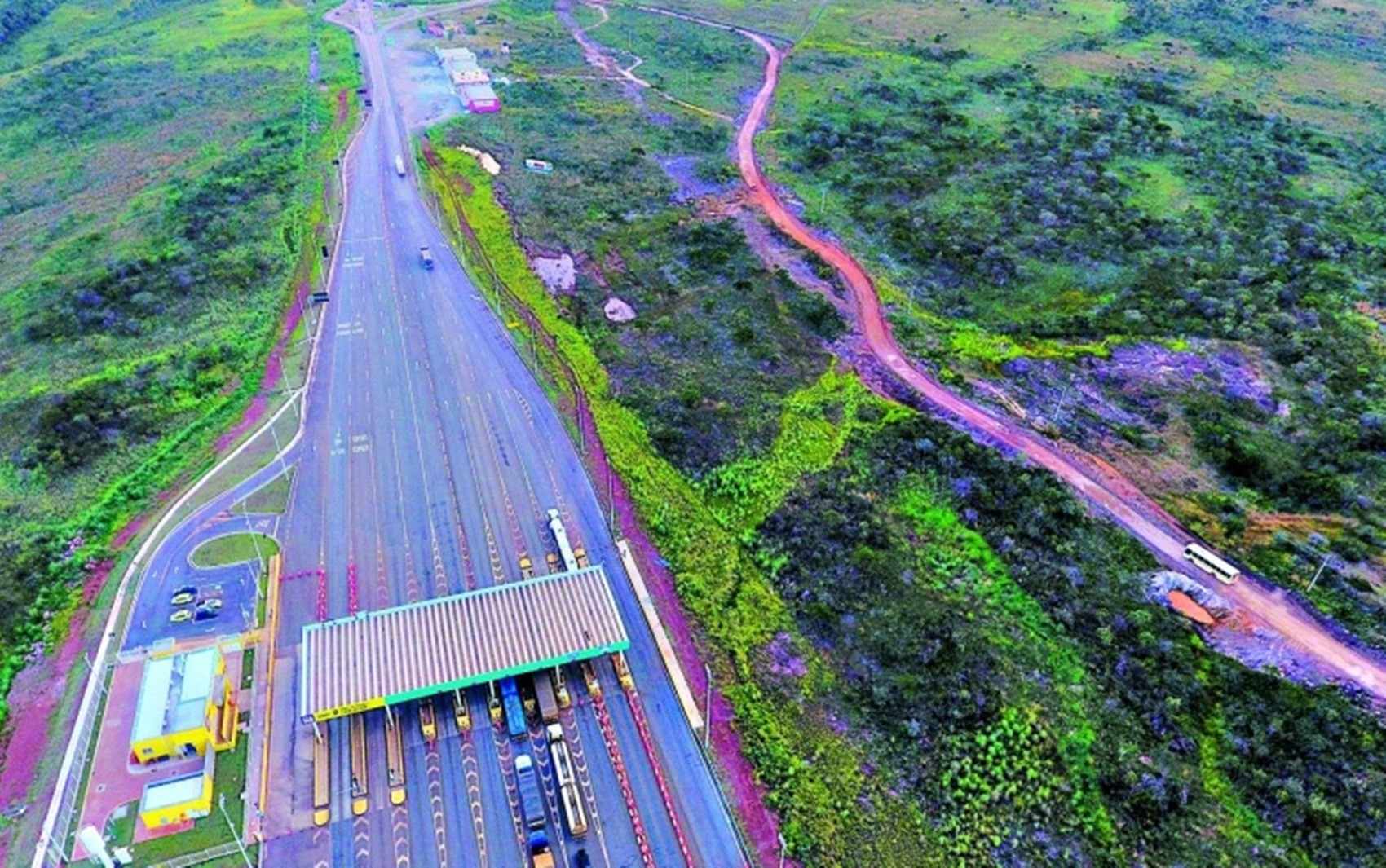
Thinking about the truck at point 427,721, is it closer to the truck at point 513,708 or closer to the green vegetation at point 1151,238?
the truck at point 513,708

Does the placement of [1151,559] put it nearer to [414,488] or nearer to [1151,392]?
[1151,392]

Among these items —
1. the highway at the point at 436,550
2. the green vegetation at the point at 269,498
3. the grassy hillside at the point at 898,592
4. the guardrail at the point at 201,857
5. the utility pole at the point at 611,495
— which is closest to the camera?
the guardrail at the point at 201,857

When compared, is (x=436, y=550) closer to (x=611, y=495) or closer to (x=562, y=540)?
(x=562, y=540)

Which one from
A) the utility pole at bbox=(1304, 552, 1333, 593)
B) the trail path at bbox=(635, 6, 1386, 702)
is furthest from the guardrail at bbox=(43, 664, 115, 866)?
the utility pole at bbox=(1304, 552, 1333, 593)

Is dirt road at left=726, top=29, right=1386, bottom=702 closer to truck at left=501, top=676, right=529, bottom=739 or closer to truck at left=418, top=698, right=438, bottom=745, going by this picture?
truck at left=501, top=676, right=529, bottom=739

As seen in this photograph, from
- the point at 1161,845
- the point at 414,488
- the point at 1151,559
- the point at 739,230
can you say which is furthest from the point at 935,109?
the point at 1161,845

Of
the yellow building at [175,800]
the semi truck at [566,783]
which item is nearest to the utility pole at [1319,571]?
the semi truck at [566,783]

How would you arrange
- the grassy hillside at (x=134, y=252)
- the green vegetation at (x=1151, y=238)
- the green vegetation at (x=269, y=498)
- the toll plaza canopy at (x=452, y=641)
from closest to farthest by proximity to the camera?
the toll plaza canopy at (x=452, y=641)
the green vegetation at (x=269, y=498)
the grassy hillside at (x=134, y=252)
the green vegetation at (x=1151, y=238)
